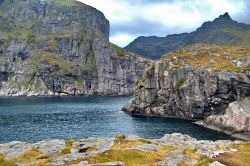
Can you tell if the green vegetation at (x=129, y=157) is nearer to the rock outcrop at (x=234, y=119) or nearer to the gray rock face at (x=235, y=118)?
the rock outcrop at (x=234, y=119)

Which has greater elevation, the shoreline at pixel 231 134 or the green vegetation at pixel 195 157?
the green vegetation at pixel 195 157

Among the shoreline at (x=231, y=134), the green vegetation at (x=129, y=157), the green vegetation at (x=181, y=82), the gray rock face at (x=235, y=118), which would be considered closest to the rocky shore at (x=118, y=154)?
the green vegetation at (x=129, y=157)

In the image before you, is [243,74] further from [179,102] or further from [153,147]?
[153,147]

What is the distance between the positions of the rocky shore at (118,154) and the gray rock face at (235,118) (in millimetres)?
82716

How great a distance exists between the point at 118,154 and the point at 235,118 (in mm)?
108765

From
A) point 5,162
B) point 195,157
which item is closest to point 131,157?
point 195,157

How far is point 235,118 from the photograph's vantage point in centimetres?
14912

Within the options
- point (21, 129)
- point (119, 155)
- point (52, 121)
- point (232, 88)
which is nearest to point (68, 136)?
point (21, 129)

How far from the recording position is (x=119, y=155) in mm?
50469

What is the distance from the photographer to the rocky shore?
4847cm

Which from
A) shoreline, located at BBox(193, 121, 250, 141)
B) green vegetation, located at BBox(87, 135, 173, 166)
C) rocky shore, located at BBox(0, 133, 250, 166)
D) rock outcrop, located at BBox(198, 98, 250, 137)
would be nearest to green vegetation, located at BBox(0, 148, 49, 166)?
rocky shore, located at BBox(0, 133, 250, 166)

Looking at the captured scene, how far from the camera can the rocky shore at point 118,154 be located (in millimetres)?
48469

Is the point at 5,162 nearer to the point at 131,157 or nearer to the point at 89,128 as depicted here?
the point at 131,157

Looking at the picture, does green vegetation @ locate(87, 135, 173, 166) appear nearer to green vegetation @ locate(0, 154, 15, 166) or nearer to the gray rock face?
green vegetation @ locate(0, 154, 15, 166)
